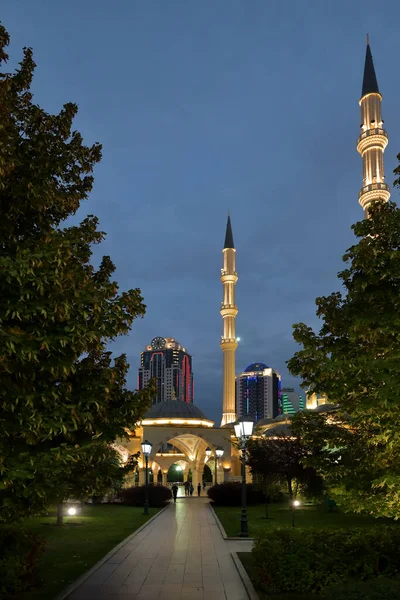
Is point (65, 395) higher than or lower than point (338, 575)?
higher

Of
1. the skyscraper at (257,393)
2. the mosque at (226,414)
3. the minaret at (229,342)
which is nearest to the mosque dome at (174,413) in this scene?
the mosque at (226,414)

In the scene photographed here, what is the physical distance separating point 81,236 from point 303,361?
4.50 m

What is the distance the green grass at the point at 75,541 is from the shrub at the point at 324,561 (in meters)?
3.87

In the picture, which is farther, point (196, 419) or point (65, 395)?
point (196, 419)

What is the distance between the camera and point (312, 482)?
29906mm

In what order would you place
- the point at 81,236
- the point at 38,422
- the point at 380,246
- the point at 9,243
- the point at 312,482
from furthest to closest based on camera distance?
the point at 312,482 < the point at 380,246 < the point at 81,236 < the point at 9,243 < the point at 38,422

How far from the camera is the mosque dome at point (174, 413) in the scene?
5212cm

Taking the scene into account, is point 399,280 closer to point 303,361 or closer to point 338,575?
point 303,361

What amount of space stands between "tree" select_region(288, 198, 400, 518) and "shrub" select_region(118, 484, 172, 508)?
26.4 m

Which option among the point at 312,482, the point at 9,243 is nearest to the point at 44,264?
the point at 9,243

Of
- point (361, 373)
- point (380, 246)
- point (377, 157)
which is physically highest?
point (377, 157)

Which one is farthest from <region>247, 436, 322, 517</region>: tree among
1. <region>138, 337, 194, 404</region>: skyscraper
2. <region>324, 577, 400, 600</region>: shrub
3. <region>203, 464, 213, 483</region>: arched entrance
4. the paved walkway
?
<region>138, 337, 194, 404</region>: skyscraper

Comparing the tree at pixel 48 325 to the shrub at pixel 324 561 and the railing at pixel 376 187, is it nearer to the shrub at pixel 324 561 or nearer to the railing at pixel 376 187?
the shrub at pixel 324 561

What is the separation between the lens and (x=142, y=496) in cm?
3575
